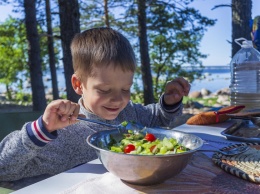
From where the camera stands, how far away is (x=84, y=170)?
1063 millimetres

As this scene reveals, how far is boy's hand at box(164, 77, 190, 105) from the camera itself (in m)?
1.68

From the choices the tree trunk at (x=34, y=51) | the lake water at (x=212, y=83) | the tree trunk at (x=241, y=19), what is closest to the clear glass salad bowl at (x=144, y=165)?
the tree trunk at (x=241, y=19)

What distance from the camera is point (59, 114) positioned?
45.5 inches

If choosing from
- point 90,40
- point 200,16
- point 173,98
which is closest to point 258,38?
point 173,98

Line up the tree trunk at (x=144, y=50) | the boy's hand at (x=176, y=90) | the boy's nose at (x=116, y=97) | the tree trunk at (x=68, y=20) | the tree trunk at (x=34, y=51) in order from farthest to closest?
the tree trunk at (x=144, y=50) → the tree trunk at (x=34, y=51) → the tree trunk at (x=68, y=20) → the boy's hand at (x=176, y=90) → the boy's nose at (x=116, y=97)

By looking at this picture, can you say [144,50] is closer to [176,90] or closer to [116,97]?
[176,90]

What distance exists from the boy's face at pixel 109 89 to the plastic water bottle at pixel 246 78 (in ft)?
3.45

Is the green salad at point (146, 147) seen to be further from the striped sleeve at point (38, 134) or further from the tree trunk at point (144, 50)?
the tree trunk at point (144, 50)

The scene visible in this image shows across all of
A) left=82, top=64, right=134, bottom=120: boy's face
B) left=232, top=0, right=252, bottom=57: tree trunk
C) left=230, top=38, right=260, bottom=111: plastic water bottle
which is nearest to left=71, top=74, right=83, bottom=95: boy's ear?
left=82, top=64, right=134, bottom=120: boy's face

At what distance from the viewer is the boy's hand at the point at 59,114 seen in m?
1.12

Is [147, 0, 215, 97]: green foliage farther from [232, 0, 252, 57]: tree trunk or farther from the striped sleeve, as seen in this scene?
the striped sleeve

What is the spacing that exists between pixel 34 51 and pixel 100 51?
5654 millimetres

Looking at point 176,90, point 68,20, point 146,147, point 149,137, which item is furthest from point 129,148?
point 68,20

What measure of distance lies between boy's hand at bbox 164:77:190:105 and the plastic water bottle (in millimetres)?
602
